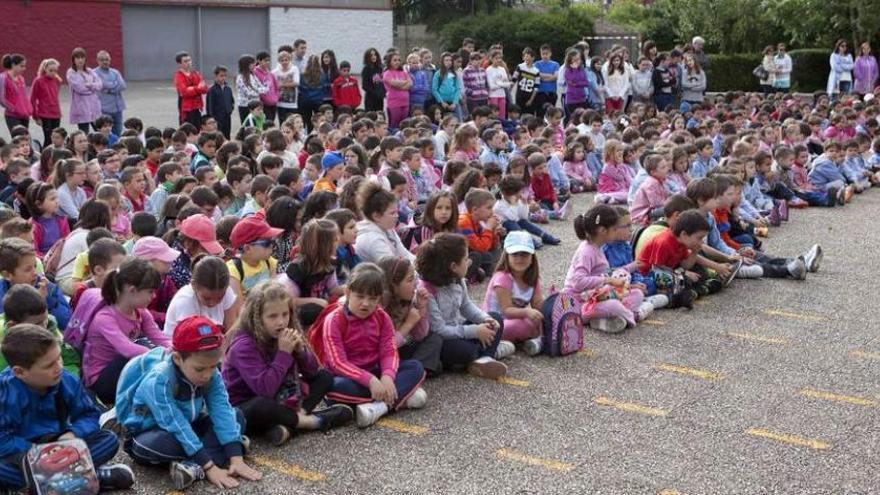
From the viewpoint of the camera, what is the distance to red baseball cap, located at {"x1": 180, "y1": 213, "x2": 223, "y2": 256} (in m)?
6.89

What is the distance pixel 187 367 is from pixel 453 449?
140 centimetres

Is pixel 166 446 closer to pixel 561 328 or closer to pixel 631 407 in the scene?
pixel 631 407

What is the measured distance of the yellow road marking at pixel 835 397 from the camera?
621 centimetres

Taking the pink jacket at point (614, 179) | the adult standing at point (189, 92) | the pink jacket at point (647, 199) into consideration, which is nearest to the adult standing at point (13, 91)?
the adult standing at point (189, 92)

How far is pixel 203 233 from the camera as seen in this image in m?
6.91

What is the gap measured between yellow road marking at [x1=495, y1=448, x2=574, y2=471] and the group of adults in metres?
11.9

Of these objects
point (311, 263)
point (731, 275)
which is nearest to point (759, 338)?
point (731, 275)

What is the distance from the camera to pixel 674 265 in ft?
27.9

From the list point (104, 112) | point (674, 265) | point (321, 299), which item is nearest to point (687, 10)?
point (104, 112)

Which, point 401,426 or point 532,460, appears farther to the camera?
point 401,426

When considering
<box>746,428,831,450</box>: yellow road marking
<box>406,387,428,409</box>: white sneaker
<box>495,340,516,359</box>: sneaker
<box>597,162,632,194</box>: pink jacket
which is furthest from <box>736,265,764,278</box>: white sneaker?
<box>406,387,428,409</box>: white sneaker

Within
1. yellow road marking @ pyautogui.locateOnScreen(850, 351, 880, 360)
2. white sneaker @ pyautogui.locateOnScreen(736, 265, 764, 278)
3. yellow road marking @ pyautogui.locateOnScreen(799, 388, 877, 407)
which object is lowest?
yellow road marking @ pyautogui.locateOnScreen(799, 388, 877, 407)

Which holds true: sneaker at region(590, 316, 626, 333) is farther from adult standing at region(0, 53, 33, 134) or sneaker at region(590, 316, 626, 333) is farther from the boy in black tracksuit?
adult standing at region(0, 53, 33, 134)

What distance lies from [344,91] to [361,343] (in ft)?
40.6
